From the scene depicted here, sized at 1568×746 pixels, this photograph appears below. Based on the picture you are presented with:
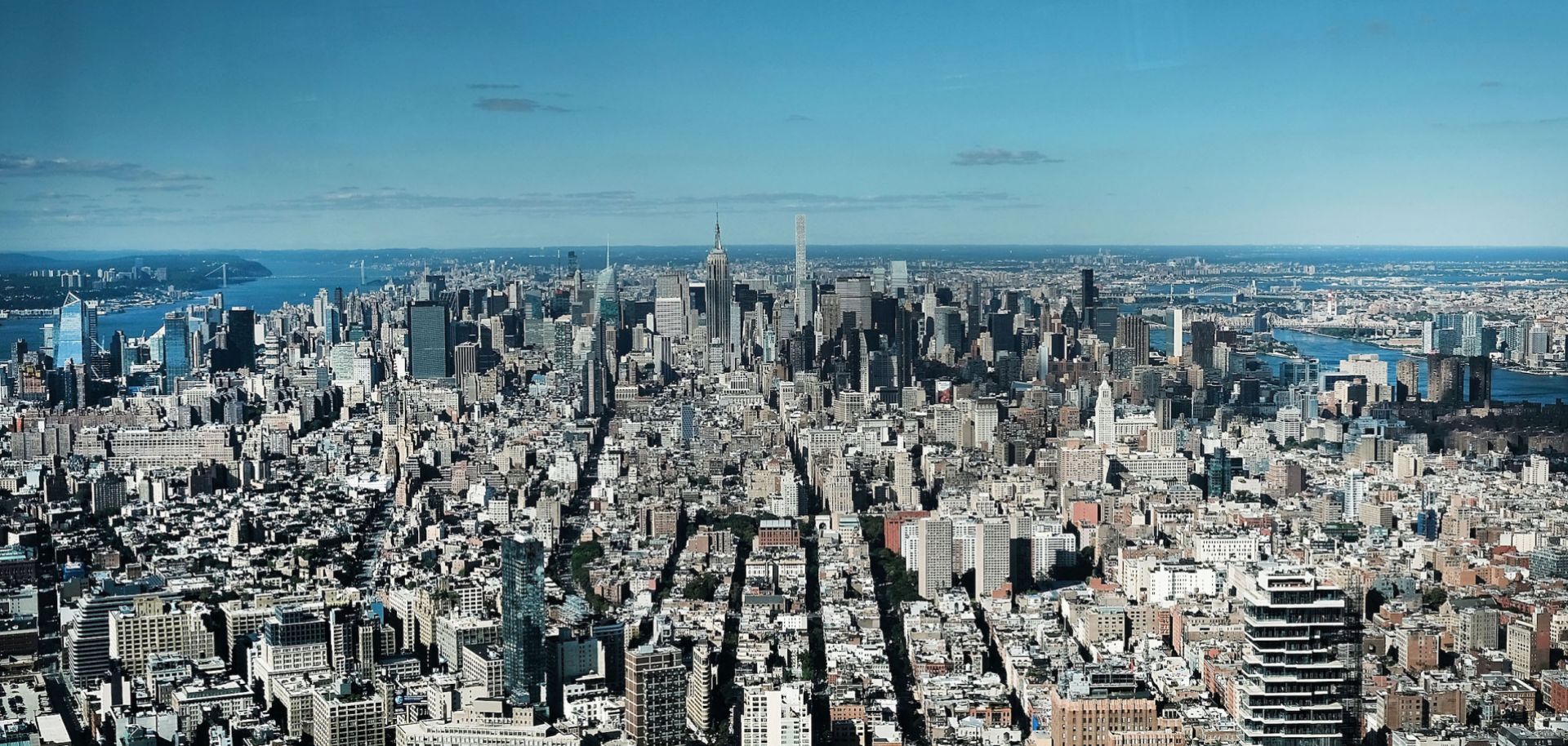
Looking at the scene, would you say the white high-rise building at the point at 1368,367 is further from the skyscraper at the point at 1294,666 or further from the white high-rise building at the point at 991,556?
the skyscraper at the point at 1294,666

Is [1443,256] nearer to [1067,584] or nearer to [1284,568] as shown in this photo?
[1067,584]

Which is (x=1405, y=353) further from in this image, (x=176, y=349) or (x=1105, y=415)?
(x=176, y=349)

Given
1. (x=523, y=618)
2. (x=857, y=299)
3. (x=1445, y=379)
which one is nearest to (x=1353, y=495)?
(x=1445, y=379)

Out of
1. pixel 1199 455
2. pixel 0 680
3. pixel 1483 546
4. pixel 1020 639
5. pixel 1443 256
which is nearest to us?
pixel 0 680

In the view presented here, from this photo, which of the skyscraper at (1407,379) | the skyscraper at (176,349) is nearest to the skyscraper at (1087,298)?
the skyscraper at (1407,379)

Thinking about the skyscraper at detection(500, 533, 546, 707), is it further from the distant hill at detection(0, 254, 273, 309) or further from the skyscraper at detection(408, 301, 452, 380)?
the skyscraper at detection(408, 301, 452, 380)

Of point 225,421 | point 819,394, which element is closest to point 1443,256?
point 819,394
